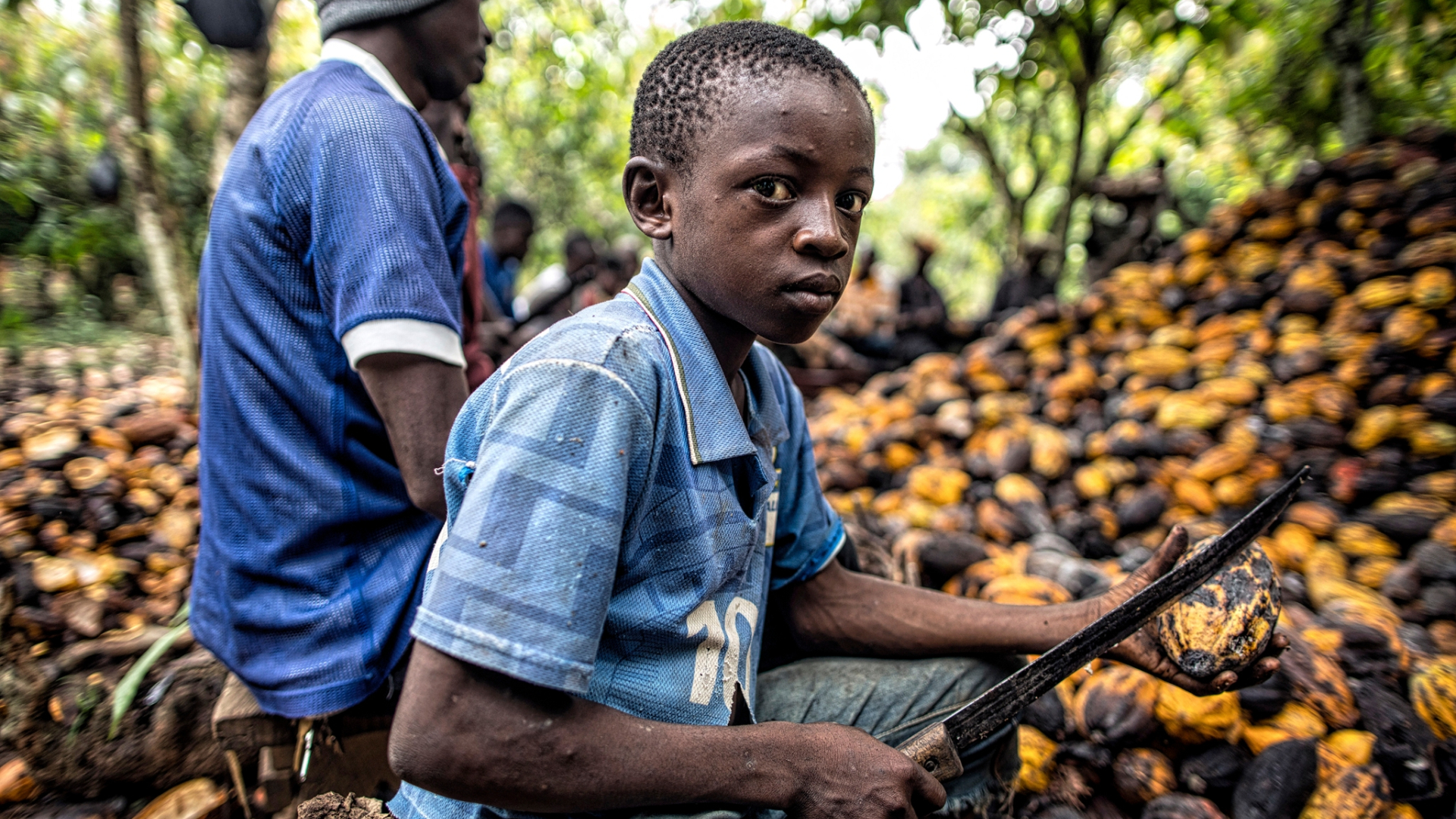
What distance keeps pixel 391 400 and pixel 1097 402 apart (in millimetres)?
3578

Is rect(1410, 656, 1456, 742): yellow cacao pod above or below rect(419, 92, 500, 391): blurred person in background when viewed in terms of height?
below

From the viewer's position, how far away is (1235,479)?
2.87 metres

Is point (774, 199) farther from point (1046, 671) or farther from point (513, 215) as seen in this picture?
point (513, 215)

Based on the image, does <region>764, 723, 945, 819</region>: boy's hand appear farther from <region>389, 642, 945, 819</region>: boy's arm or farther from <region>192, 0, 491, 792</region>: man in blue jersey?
<region>192, 0, 491, 792</region>: man in blue jersey

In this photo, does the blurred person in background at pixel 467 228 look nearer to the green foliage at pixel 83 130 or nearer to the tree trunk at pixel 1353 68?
the green foliage at pixel 83 130

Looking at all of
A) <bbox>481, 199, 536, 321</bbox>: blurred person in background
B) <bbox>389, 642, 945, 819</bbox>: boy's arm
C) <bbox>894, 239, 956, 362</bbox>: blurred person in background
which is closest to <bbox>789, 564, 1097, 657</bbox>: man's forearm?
<bbox>389, 642, 945, 819</bbox>: boy's arm

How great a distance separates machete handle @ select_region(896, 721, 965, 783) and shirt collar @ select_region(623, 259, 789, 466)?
0.50m

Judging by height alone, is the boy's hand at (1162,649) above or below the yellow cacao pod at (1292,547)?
above

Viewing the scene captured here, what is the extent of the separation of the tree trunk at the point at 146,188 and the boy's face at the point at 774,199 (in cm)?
337

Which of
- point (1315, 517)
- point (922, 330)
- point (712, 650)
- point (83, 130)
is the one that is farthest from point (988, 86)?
point (83, 130)

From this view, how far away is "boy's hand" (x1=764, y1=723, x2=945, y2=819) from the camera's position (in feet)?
3.04

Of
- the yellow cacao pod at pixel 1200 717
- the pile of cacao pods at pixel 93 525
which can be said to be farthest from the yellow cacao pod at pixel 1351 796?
the pile of cacao pods at pixel 93 525

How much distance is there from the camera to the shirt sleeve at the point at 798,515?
4.49ft

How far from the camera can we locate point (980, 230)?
35.9ft
